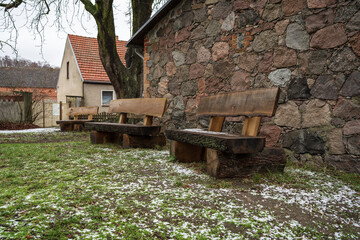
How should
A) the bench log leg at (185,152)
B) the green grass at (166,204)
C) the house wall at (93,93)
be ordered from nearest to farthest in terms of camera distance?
the green grass at (166,204) → the bench log leg at (185,152) → the house wall at (93,93)

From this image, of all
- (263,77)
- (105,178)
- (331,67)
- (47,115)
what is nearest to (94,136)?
(105,178)

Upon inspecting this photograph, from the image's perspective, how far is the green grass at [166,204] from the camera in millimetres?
1693

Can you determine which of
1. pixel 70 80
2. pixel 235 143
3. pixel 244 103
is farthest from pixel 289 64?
pixel 70 80

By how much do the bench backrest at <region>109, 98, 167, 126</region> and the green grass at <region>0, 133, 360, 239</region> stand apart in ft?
4.35

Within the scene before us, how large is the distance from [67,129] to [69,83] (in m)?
9.86

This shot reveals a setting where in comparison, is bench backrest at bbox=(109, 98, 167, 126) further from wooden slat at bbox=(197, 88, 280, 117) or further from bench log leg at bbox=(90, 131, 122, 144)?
wooden slat at bbox=(197, 88, 280, 117)

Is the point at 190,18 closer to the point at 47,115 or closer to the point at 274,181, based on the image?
the point at 274,181

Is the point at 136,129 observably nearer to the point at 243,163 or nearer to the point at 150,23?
the point at 243,163

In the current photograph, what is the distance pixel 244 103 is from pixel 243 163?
815 millimetres

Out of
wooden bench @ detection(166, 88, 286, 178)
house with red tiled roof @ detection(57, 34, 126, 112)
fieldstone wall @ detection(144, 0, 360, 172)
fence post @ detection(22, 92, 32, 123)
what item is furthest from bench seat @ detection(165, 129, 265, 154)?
house with red tiled roof @ detection(57, 34, 126, 112)

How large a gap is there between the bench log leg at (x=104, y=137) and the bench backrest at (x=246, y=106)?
7.71 feet

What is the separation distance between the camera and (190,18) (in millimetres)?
5215

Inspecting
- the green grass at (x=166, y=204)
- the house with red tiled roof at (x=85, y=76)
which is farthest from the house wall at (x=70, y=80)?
the green grass at (x=166, y=204)

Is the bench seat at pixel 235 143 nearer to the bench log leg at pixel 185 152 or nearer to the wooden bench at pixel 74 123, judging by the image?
the bench log leg at pixel 185 152
